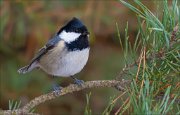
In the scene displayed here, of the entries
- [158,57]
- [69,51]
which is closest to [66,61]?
[69,51]

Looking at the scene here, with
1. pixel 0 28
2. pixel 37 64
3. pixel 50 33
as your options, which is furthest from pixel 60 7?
pixel 37 64

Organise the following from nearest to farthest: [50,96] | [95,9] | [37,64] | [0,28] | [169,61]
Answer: [169,61], [50,96], [37,64], [0,28], [95,9]

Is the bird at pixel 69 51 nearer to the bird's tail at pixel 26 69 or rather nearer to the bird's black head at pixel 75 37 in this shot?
the bird's black head at pixel 75 37

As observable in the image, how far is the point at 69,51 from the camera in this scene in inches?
70.3

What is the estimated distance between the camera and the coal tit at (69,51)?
5.74 feet

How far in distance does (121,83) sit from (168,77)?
4.5 inches

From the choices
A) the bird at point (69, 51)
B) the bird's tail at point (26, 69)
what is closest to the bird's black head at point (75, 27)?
the bird at point (69, 51)

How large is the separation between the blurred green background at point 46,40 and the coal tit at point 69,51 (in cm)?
61

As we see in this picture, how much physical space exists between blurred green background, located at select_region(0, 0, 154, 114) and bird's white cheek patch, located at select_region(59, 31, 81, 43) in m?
0.61

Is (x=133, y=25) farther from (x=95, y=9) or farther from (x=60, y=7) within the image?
(x=60, y=7)

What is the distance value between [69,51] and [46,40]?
743 millimetres

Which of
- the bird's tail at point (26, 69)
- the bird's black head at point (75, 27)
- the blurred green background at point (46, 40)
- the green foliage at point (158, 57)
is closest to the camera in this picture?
the green foliage at point (158, 57)

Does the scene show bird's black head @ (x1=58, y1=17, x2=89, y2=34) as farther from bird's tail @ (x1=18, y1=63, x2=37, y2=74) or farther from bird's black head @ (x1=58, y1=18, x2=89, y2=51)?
bird's tail @ (x1=18, y1=63, x2=37, y2=74)

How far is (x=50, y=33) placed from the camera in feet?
8.44
